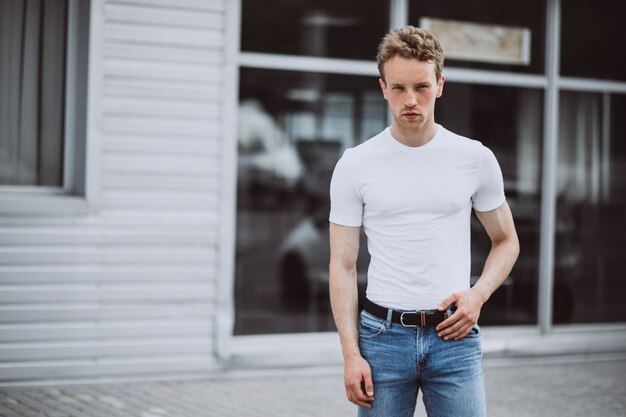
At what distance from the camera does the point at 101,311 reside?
295 inches

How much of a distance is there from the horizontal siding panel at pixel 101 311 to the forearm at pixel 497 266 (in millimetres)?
4814

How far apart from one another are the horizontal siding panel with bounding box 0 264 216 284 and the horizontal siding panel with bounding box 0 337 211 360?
0.52 m

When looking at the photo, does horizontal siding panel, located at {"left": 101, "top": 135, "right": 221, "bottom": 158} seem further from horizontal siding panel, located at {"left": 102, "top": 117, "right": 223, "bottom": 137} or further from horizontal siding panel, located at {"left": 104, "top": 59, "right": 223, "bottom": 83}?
horizontal siding panel, located at {"left": 104, "top": 59, "right": 223, "bottom": 83}

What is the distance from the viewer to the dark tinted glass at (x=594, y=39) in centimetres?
943

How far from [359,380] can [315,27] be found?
26.5ft

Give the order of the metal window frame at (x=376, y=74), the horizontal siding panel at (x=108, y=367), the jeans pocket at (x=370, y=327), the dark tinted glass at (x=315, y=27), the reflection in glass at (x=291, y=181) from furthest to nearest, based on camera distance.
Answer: the reflection in glass at (x=291, y=181) → the dark tinted glass at (x=315, y=27) → the metal window frame at (x=376, y=74) → the horizontal siding panel at (x=108, y=367) → the jeans pocket at (x=370, y=327)

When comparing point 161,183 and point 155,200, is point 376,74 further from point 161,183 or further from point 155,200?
point 155,200

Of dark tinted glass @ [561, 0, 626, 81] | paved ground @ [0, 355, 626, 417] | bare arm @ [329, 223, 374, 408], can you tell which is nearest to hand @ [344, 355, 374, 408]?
bare arm @ [329, 223, 374, 408]

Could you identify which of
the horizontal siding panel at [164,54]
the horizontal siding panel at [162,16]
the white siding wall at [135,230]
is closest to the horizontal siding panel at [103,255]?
the white siding wall at [135,230]

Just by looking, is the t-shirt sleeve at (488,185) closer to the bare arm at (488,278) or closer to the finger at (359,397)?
the bare arm at (488,278)

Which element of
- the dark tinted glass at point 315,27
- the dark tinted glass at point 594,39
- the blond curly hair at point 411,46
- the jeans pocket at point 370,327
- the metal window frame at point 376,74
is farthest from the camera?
the dark tinted glass at point 594,39

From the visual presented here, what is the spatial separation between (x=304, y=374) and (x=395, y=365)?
5131mm

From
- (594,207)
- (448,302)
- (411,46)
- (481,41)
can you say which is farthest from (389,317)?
(594,207)

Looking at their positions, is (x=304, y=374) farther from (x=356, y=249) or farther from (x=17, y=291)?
(x=356, y=249)
